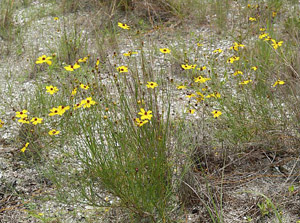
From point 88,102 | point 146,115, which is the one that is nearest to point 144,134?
point 146,115

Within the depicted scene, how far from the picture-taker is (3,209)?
2164mm

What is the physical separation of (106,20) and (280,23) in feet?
6.60

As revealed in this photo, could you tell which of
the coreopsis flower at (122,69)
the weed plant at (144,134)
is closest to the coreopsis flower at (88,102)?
the weed plant at (144,134)

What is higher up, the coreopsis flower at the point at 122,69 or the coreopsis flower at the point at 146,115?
the coreopsis flower at the point at 122,69

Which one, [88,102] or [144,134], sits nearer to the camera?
[88,102]

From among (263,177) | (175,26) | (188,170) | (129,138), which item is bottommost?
(263,177)

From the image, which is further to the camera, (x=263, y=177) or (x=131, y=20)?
(x=131, y=20)

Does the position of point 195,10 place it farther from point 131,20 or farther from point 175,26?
point 131,20

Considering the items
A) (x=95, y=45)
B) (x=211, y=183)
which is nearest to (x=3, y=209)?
(x=211, y=183)

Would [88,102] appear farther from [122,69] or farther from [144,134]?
[144,134]

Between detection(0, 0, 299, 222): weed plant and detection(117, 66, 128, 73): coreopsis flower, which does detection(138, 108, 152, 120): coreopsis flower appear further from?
detection(117, 66, 128, 73): coreopsis flower

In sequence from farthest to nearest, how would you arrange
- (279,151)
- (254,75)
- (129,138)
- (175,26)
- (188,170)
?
(175,26) < (254,75) < (279,151) < (129,138) < (188,170)

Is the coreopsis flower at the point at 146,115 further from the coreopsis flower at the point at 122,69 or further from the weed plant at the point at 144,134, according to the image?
the coreopsis flower at the point at 122,69

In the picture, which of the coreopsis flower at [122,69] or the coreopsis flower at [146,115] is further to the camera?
the coreopsis flower at [122,69]
